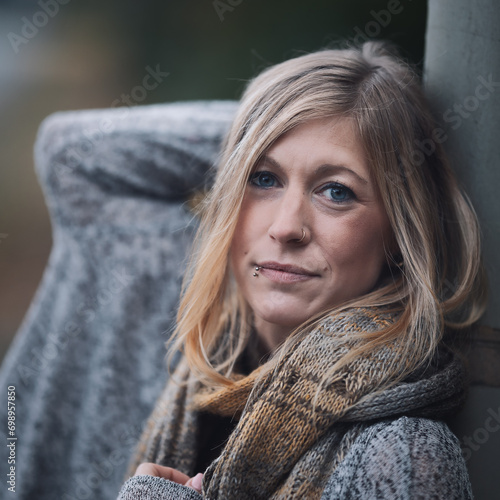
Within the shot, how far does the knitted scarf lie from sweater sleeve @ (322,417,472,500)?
4cm

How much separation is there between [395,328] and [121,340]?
127cm

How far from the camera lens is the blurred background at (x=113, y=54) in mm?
3883

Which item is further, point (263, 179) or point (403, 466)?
point (263, 179)

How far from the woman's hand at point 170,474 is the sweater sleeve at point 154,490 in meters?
0.05

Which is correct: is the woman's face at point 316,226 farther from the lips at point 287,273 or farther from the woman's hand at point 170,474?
the woman's hand at point 170,474

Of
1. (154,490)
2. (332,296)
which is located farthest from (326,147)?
(154,490)

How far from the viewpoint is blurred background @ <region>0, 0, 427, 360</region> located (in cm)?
388

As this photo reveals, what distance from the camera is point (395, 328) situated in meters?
1.37

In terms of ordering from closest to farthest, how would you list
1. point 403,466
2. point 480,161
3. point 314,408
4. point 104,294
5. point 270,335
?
point 403,466 < point 314,408 < point 480,161 < point 270,335 < point 104,294

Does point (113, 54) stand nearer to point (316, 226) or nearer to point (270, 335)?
point (270, 335)

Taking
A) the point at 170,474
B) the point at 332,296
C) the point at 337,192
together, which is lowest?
the point at 170,474

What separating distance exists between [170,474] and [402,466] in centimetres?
70

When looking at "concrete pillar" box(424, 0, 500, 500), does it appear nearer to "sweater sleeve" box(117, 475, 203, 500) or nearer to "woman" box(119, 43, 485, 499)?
"woman" box(119, 43, 485, 499)

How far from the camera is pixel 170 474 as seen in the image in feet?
5.25
